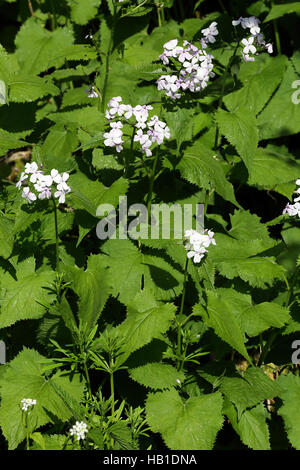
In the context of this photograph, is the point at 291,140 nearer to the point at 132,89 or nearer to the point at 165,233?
the point at 132,89

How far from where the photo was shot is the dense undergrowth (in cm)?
279

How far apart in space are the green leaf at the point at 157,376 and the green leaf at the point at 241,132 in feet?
4.71

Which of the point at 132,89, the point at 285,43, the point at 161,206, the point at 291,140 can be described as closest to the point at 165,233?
the point at 161,206

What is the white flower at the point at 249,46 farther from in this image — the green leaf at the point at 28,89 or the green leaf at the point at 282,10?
the green leaf at the point at 28,89

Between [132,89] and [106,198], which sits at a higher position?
[132,89]

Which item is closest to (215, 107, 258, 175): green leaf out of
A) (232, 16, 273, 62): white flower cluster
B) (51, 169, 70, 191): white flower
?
(232, 16, 273, 62): white flower cluster

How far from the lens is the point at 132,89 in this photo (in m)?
3.86

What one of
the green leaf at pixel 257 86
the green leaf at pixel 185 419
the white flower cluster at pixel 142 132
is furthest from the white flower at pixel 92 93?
the green leaf at pixel 185 419

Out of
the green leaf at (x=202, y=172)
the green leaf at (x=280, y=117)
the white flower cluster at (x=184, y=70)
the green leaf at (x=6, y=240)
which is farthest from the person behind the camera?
the green leaf at (x=280, y=117)

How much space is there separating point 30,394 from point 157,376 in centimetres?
72

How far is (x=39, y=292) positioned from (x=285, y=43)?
3.57 metres

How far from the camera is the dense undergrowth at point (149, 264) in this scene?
279 centimetres

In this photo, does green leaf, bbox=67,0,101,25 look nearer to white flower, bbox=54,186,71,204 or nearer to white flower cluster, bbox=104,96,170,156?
white flower cluster, bbox=104,96,170,156

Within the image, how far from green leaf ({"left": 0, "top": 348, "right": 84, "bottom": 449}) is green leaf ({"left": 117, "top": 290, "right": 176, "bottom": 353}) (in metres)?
0.40
